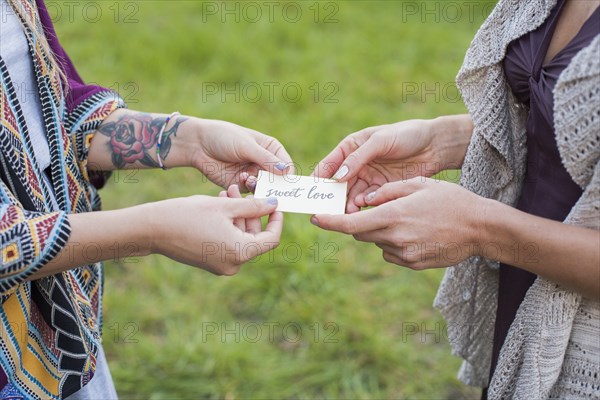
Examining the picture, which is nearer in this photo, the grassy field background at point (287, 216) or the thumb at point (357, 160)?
the thumb at point (357, 160)

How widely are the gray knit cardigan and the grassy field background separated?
0.98 m

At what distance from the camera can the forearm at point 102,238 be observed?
1300 millimetres

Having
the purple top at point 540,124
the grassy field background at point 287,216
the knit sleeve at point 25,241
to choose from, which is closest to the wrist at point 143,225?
the knit sleeve at point 25,241

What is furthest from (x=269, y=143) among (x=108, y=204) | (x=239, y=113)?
(x=239, y=113)

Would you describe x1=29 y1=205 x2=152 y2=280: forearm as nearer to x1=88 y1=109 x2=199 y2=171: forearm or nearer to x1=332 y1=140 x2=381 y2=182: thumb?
x1=88 y1=109 x2=199 y2=171: forearm

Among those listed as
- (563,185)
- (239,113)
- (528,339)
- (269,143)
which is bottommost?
(239,113)

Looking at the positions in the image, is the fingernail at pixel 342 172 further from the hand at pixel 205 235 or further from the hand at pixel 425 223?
the hand at pixel 205 235

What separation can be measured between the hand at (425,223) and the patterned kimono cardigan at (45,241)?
0.58 meters

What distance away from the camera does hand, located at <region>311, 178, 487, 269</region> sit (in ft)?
4.69

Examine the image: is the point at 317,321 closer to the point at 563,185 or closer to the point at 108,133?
the point at 108,133

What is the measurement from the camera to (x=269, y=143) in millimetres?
1783

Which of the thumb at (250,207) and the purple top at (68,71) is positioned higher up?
the purple top at (68,71)

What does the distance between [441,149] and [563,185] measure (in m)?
0.41

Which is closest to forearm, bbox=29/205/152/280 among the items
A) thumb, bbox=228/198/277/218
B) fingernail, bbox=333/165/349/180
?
thumb, bbox=228/198/277/218
